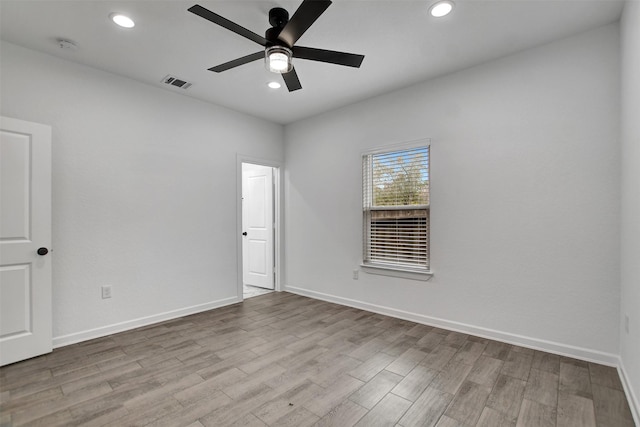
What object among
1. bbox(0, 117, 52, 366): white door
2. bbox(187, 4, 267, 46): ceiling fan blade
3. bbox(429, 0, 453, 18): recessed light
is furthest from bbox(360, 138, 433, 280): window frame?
bbox(0, 117, 52, 366): white door

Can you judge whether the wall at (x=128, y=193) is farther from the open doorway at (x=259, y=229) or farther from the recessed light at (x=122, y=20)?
the recessed light at (x=122, y=20)

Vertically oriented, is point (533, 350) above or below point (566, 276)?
below

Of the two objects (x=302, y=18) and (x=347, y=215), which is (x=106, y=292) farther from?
(x=302, y=18)

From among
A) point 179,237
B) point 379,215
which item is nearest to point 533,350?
point 379,215

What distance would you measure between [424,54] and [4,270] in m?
4.24

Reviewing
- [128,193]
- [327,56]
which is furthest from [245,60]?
[128,193]

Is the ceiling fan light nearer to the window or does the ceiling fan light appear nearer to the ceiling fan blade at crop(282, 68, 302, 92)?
the ceiling fan blade at crop(282, 68, 302, 92)

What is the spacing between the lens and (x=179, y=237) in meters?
3.86

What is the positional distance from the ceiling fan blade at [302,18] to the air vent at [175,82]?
1911 millimetres

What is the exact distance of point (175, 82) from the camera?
3537 mm

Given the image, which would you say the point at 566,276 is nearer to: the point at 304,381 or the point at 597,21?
the point at 597,21

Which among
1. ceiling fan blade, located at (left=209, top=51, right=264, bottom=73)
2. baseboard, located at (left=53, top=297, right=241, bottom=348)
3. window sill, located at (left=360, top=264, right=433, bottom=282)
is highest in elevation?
ceiling fan blade, located at (left=209, top=51, right=264, bottom=73)

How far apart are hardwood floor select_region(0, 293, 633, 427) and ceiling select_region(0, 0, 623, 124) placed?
2.83 meters

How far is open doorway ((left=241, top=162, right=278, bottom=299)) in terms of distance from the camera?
5223mm
